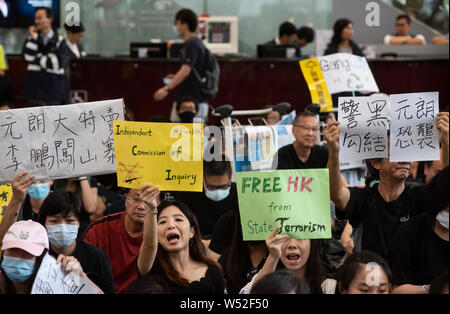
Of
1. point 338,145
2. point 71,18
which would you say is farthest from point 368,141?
point 71,18

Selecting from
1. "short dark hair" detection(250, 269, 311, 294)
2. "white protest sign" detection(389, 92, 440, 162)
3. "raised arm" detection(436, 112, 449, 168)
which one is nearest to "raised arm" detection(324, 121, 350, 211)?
"white protest sign" detection(389, 92, 440, 162)

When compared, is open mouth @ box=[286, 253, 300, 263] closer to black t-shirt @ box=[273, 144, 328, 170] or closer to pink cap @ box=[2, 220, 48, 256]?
pink cap @ box=[2, 220, 48, 256]

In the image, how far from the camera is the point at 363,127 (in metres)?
5.01

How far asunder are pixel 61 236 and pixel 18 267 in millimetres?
474

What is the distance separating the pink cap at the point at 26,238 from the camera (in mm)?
4340

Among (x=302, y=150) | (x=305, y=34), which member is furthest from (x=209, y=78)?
(x=305, y=34)

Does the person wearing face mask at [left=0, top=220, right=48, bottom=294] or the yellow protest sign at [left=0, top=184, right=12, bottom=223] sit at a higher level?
the yellow protest sign at [left=0, top=184, right=12, bottom=223]

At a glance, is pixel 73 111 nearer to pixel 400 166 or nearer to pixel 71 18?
pixel 71 18

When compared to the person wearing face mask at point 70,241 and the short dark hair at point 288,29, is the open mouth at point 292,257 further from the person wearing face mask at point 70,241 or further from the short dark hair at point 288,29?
the short dark hair at point 288,29

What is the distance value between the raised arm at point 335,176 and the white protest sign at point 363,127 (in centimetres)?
13

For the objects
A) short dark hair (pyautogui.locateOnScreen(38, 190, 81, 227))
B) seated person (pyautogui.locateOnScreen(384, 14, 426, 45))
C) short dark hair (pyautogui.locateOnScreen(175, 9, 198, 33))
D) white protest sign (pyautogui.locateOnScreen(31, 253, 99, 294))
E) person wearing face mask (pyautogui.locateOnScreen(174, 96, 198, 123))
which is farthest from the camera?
seated person (pyautogui.locateOnScreen(384, 14, 426, 45))

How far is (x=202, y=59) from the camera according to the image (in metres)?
9.88

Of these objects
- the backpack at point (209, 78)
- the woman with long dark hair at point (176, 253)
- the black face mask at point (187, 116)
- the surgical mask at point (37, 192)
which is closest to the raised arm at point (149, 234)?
the woman with long dark hair at point (176, 253)

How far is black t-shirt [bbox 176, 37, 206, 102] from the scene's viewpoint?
9625mm
